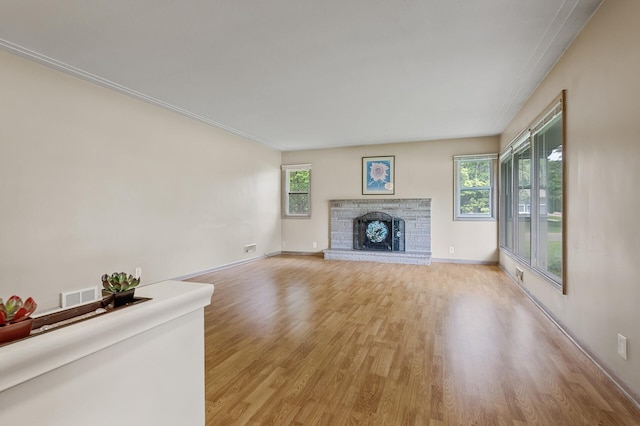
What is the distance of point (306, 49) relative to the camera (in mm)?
2852

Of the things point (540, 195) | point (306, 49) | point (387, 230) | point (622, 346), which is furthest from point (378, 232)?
point (622, 346)

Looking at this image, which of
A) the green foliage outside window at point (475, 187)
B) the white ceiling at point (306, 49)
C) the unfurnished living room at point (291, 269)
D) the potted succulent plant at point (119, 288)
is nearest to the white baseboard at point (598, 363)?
the unfurnished living room at point (291, 269)

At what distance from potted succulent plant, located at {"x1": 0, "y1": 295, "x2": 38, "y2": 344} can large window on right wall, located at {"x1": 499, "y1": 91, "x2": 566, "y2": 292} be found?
3579 millimetres

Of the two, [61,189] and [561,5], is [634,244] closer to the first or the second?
[561,5]

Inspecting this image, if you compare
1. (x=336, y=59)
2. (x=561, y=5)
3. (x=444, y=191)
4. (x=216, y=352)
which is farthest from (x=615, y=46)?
(x=444, y=191)

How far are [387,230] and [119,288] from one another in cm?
620

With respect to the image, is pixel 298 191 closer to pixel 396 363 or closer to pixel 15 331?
pixel 396 363

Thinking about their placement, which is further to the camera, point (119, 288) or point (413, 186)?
point (413, 186)

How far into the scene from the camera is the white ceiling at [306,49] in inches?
90.7

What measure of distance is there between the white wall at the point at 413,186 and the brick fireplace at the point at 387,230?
0.17 metres

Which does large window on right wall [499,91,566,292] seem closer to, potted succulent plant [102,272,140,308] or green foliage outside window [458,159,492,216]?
green foliage outside window [458,159,492,216]

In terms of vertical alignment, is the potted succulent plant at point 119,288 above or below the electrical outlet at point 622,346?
above

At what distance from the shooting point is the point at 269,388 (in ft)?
6.47

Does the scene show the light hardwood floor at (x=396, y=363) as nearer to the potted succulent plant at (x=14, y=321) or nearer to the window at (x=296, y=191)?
the potted succulent plant at (x=14, y=321)
